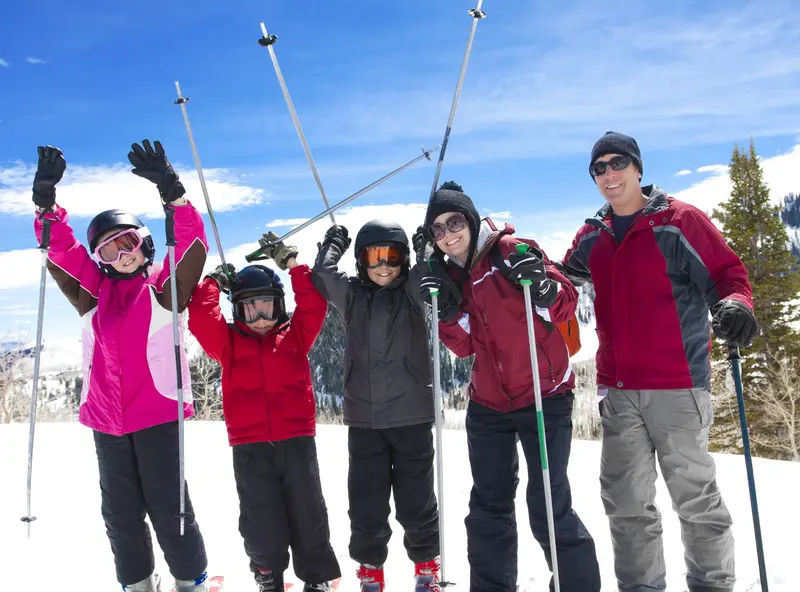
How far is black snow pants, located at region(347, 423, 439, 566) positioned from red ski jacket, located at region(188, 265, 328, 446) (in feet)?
1.34

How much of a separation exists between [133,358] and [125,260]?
0.64m

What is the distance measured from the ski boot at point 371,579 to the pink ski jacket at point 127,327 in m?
1.51

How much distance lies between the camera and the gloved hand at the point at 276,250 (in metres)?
4.12

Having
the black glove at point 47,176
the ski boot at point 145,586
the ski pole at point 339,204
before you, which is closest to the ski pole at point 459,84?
the ski pole at point 339,204

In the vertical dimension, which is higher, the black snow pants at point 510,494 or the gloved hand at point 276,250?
the gloved hand at point 276,250

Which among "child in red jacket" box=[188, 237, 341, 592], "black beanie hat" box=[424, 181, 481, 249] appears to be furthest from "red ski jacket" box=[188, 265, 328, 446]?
"black beanie hat" box=[424, 181, 481, 249]

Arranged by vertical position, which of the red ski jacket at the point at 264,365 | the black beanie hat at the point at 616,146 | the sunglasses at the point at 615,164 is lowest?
the red ski jacket at the point at 264,365

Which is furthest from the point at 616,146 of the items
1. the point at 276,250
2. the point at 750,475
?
the point at 276,250

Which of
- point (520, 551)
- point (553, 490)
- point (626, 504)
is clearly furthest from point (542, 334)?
point (520, 551)

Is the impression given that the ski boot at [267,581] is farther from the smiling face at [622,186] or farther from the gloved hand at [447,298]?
the smiling face at [622,186]

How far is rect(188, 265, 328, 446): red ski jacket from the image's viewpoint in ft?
12.5

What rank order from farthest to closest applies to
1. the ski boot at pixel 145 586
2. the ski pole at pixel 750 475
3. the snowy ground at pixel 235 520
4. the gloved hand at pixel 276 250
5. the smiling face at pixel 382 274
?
the snowy ground at pixel 235 520 < the gloved hand at pixel 276 250 < the smiling face at pixel 382 274 < the ski boot at pixel 145 586 < the ski pole at pixel 750 475

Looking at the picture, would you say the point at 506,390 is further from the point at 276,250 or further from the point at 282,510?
the point at 276,250

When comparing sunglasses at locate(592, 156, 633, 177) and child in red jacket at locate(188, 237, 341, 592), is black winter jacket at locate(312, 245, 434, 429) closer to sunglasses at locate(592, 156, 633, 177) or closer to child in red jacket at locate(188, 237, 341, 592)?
child in red jacket at locate(188, 237, 341, 592)
